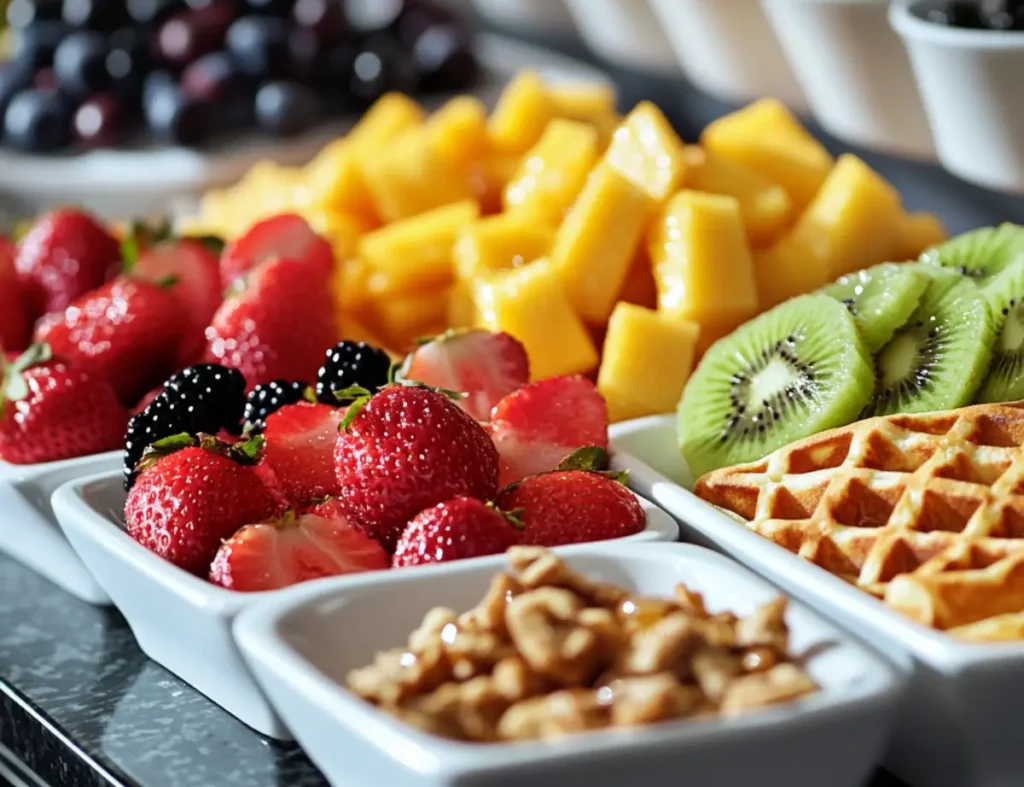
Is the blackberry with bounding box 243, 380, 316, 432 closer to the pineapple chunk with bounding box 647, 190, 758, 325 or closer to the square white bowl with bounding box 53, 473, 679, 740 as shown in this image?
the square white bowl with bounding box 53, 473, 679, 740

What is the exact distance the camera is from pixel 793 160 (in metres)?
1.91

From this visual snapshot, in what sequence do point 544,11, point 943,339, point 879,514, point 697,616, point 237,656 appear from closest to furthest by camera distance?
1. point 697,616
2. point 237,656
3. point 879,514
4. point 943,339
5. point 544,11

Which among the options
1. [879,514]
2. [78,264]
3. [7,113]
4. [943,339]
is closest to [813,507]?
[879,514]

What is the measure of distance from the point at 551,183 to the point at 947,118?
477 mm

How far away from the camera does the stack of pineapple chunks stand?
170 centimetres

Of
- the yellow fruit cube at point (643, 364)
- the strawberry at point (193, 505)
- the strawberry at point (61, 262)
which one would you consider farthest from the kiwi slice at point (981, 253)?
the strawberry at point (61, 262)

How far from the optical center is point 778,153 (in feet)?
6.30

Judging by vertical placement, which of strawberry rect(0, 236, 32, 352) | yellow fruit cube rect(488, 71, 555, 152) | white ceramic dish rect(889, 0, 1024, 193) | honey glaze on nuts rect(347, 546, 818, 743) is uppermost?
white ceramic dish rect(889, 0, 1024, 193)

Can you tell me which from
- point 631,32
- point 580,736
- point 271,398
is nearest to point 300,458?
point 271,398

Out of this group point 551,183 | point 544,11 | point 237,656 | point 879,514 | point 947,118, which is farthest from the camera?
point 544,11

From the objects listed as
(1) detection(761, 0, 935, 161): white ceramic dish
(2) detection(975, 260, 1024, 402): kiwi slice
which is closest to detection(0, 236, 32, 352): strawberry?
(1) detection(761, 0, 935, 161): white ceramic dish

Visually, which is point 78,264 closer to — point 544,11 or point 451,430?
point 451,430

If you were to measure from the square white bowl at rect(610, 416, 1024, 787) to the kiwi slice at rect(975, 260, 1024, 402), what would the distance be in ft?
1.07

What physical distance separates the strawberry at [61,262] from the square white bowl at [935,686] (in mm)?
1030
